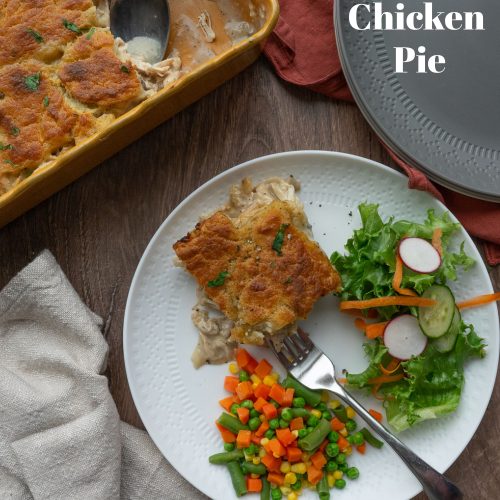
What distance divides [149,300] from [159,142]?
0.93 metres

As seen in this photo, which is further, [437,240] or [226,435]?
[226,435]

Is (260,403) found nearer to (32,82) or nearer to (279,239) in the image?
(279,239)

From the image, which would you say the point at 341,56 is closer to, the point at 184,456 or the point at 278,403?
the point at 278,403

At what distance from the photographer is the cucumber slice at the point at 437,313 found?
10.2 feet

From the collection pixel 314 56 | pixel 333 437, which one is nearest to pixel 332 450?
pixel 333 437

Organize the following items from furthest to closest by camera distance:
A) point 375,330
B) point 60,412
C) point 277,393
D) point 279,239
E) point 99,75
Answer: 1. point 60,412
2. point 277,393
3. point 375,330
4. point 279,239
5. point 99,75

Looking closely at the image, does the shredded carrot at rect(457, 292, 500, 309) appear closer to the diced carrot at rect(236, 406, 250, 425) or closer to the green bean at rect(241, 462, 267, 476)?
the diced carrot at rect(236, 406, 250, 425)

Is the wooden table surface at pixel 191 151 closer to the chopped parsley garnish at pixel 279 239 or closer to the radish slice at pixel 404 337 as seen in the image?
the chopped parsley garnish at pixel 279 239

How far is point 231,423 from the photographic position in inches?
132

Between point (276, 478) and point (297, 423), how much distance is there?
0.33 metres

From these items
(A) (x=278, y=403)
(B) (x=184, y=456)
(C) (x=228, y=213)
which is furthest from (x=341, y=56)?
(B) (x=184, y=456)

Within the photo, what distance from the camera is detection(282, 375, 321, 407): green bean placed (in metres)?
3.30

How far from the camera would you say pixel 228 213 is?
11.0ft

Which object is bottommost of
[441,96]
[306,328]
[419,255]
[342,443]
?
[342,443]
